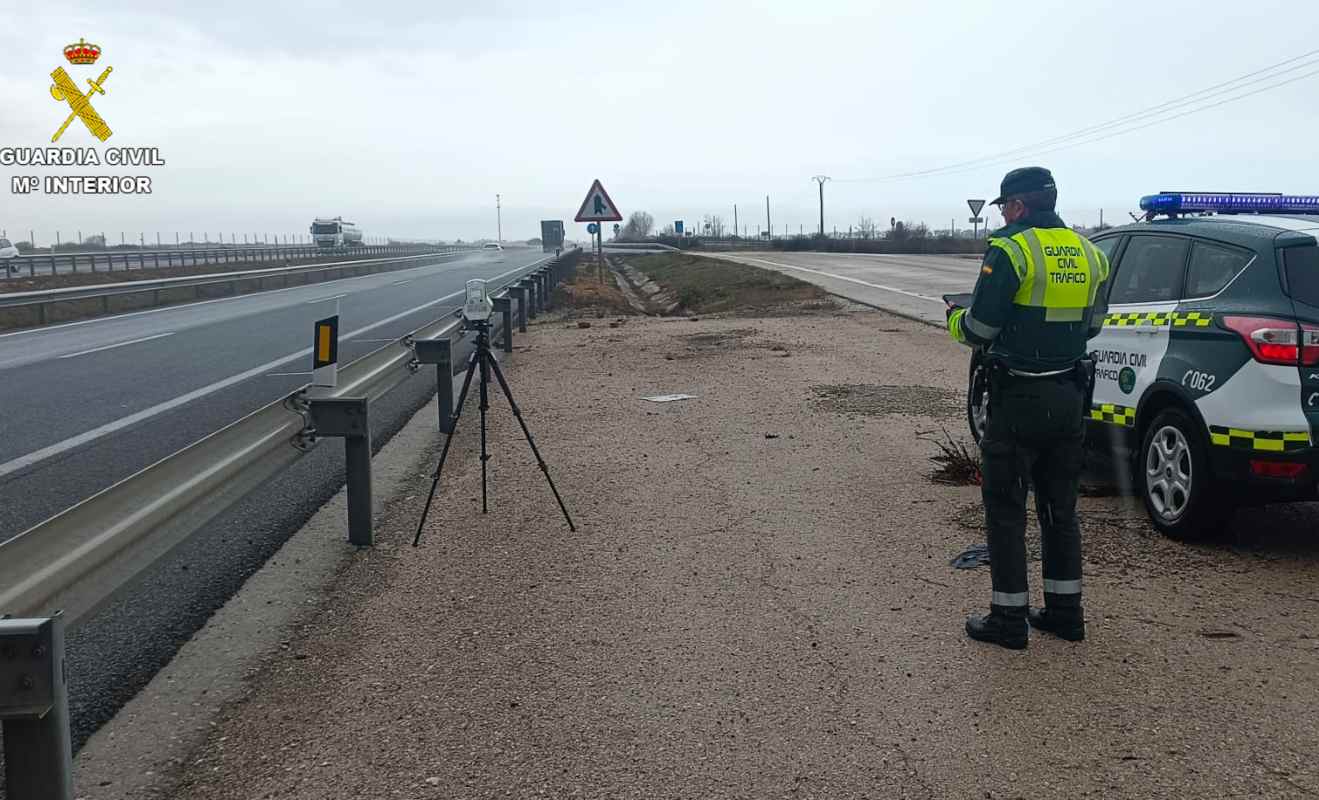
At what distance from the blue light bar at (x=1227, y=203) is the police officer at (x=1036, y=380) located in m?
2.32

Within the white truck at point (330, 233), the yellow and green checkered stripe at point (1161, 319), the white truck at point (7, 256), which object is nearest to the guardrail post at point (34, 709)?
the yellow and green checkered stripe at point (1161, 319)

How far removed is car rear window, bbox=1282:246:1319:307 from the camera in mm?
5625

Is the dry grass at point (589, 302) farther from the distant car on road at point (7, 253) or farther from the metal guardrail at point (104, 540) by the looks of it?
the distant car on road at point (7, 253)

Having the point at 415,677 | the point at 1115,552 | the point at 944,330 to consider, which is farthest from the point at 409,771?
the point at 944,330

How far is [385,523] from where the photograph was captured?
22.3ft

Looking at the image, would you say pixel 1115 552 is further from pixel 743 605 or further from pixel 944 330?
pixel 944 330

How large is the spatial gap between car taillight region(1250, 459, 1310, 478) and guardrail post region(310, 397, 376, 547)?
4.31 metres

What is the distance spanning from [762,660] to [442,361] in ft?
17.0

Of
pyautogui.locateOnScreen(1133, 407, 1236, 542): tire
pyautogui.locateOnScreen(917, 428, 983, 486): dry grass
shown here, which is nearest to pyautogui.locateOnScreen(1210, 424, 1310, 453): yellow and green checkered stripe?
pyautogui.locateOnScreen(1133, 407, 1236, 542): tire

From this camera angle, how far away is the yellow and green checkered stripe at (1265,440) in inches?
216

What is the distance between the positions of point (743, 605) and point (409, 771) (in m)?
1.95

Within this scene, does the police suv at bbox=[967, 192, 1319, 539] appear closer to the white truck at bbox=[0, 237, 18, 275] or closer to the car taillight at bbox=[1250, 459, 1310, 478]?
the car taillight at bbox=[1250, 459, 1310, 478]

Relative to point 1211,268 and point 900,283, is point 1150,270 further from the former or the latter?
point 900,283

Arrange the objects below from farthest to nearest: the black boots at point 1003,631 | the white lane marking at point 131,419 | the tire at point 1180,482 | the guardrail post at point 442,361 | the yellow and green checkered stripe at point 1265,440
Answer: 1. the guardrail post at point 442,361
2. the white lane marking at point 131,419
3. the tire at point 1180,482
4. the yellow and green checkered stripe at point 1265,440
5. the black boots at point 1003,631
